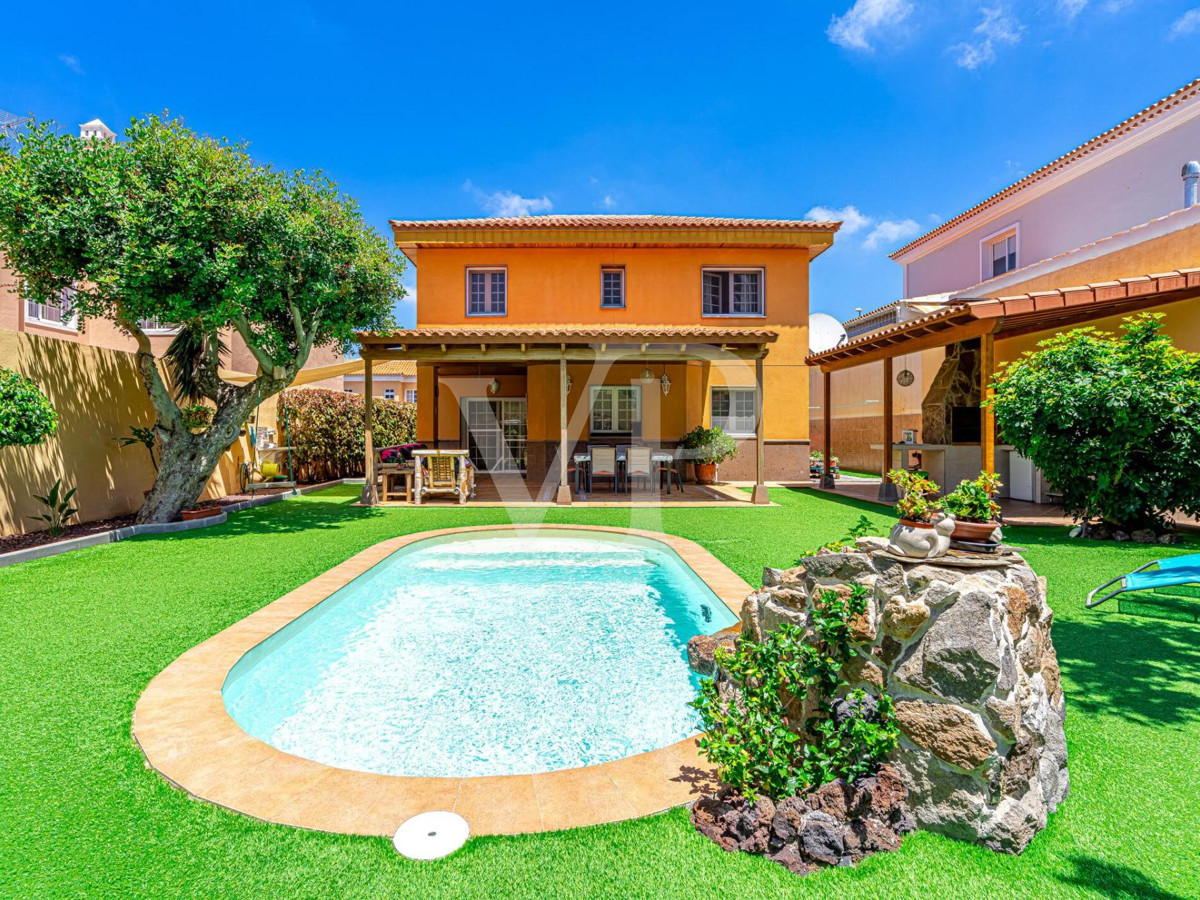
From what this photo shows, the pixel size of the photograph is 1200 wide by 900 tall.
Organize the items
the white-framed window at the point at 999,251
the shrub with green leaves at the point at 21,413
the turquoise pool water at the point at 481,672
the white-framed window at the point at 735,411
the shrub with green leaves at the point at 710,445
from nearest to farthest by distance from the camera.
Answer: the turquoise pool water at the point at 481,672, the shrub with green leaves at the point at 21,413, the shrub with green leaves at the point at 710,445, the white-framed window at the point at 735,411, the white-framed window at the point at 999,251

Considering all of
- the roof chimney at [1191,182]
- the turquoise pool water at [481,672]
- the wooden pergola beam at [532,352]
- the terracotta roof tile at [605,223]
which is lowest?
the turquoise pool water at [481,672]

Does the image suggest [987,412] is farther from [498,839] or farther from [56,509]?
[56,509]

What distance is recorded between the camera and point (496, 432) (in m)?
16.9

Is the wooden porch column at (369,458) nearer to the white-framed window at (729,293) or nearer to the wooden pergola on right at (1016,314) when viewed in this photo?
the white-framed window at (729,293)

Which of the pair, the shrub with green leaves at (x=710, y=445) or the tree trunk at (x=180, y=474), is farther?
the shrub with green leaves at (x=710, y=445)

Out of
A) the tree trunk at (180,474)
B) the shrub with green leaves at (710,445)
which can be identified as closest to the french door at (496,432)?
the shrub with green leaves at (710,445)

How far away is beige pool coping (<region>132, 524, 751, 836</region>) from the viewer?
231 centimetres

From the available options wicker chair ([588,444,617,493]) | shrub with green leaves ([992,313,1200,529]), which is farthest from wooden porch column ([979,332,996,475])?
wicker chair ([588,444,617,493])

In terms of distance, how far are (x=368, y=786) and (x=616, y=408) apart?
13475 mm

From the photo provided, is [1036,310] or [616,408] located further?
[616,408]

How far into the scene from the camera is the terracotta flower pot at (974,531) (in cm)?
Answer: 252

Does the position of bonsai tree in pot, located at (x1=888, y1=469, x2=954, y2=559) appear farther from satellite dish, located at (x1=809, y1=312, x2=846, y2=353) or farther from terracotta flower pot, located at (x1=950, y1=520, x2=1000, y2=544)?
satellite dish, located at (x1=809, y1=312, x2=846, y2=353)

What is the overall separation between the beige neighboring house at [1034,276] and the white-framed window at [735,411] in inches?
86.0

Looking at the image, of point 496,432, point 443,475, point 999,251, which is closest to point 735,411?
point 496,432
